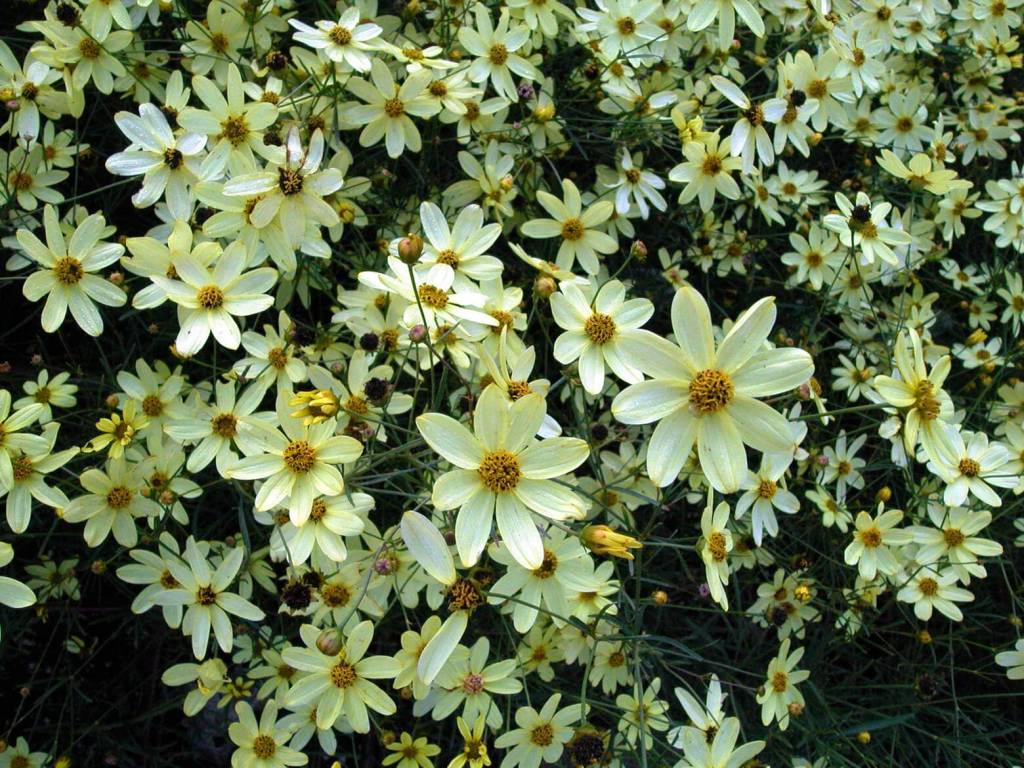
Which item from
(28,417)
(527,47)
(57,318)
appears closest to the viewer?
(28,417)

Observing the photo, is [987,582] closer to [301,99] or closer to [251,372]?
[251,372]

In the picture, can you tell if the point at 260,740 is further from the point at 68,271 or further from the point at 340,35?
the point at 340,35

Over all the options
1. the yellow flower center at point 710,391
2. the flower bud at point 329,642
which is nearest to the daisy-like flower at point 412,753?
the flower bud at point 329,642

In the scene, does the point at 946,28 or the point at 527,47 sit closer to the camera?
the point at 527,47

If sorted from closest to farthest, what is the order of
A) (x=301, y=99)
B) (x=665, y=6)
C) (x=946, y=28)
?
(x=301, y=99) → (x=665, y=6) → (x=946, y=28)

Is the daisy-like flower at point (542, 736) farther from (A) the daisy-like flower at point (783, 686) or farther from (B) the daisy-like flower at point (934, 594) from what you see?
(B) the daisy-like flower at point (934, 594)

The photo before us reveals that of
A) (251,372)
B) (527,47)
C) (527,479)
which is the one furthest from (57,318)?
(527,47)
